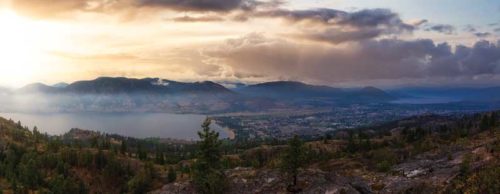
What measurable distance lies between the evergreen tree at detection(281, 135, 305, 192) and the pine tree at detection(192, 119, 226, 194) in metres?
13.8

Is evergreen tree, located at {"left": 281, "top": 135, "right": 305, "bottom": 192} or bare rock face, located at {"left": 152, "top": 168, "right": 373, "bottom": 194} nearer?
bare rock face, located at {"left": 152, "top": 168, "right": 373, "bottom": 194}

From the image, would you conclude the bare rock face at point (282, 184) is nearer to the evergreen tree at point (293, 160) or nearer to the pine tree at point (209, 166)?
the evergreen tree at point (293, 160)

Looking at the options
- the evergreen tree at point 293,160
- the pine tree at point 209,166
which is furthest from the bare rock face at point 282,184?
the pine tree at point 209,166

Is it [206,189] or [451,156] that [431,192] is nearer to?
[451,156]

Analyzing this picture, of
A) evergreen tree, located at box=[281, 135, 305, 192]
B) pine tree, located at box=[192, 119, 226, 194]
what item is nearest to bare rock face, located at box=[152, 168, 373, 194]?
evergreen tree, located at box=[281, 135, 305, 192]

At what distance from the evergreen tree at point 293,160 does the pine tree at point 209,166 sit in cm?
1377

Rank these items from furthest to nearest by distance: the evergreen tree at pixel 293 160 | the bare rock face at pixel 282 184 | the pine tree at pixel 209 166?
1. the pine tree at pixel 209 166
2. the evergreen tree at pixel 293 160
3. the bare rock face at pixel 282 184

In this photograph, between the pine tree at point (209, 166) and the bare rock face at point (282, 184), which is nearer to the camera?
the bare rock face at point (282, 184)

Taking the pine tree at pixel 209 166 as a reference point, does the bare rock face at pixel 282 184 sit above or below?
below

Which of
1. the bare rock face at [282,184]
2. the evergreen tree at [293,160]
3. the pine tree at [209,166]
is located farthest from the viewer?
the pine tree at [209,166]

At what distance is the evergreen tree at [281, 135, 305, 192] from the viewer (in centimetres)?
9031

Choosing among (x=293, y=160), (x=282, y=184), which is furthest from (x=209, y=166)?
(x=293, y=160)

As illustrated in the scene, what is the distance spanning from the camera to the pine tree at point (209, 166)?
90.5 metres

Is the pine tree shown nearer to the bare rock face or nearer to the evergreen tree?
the bare rock face
